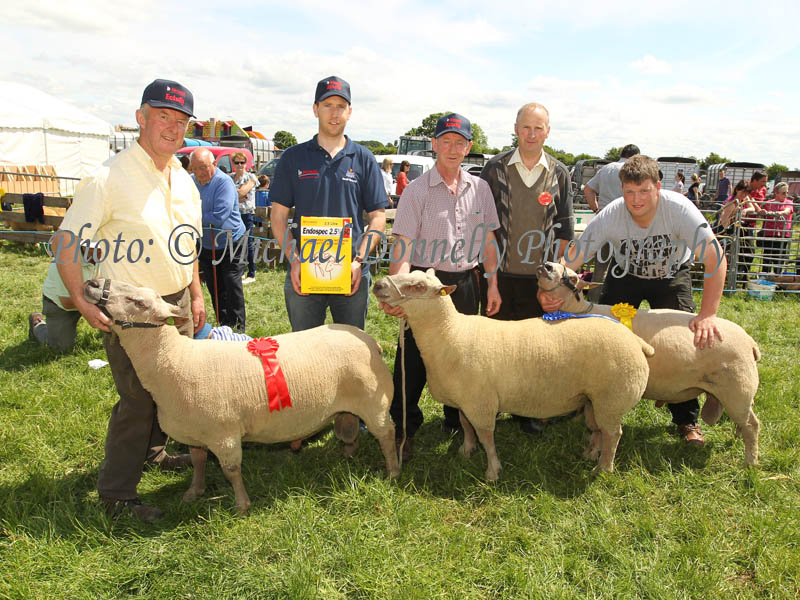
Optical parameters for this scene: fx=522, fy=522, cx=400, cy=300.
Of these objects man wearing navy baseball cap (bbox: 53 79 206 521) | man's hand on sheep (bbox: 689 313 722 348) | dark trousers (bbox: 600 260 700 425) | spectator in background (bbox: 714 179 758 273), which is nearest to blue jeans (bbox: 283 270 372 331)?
man wearing navy baseball cap (bbox: 53 79 206 521)

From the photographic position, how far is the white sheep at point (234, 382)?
2.98 m

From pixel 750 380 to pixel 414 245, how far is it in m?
2.51

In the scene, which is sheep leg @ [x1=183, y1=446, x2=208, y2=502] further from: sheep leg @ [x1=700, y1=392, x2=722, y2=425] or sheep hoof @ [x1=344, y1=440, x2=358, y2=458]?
sheep leg @ [x1=700, y1=392, x2=722, y2=425]

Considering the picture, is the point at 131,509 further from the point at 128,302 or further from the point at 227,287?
the point at 227,287

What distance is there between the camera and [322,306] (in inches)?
156

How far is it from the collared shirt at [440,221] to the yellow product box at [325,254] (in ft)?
1.47

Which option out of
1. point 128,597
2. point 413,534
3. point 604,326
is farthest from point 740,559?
point 128,597

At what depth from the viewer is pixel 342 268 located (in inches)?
141

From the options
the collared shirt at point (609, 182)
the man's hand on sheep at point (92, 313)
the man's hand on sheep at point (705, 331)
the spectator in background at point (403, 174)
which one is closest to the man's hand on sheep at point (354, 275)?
the man's hand on sheep at point (92, 313)

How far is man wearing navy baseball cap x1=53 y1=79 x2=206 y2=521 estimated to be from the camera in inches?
109

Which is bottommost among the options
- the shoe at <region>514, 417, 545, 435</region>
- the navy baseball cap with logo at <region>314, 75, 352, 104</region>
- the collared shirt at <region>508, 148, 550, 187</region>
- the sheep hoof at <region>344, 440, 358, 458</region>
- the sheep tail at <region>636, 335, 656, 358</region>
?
the sheep hoof at <region>344, 440, 358, 458</region>

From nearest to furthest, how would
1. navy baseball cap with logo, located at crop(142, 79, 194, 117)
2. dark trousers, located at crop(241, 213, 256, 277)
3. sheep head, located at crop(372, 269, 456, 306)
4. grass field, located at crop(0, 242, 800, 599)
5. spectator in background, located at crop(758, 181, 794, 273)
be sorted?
grass field, located at crop(0, 242, 800, 599), navy baseball cap with logo, located at crop(142, 79, 194, 117), sheep head, located at crop(372, 269, 456, 306), dark trousers, located at crop(241, 213, 256, 277), spectator in background, located at crop(758, 181, 794, 273)

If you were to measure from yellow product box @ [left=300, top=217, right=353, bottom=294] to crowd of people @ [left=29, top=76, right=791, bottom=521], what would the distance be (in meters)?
0.09

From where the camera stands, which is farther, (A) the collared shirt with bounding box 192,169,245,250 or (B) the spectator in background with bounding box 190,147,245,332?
(A) the collared shirt with bounding box 192,169,245,250
